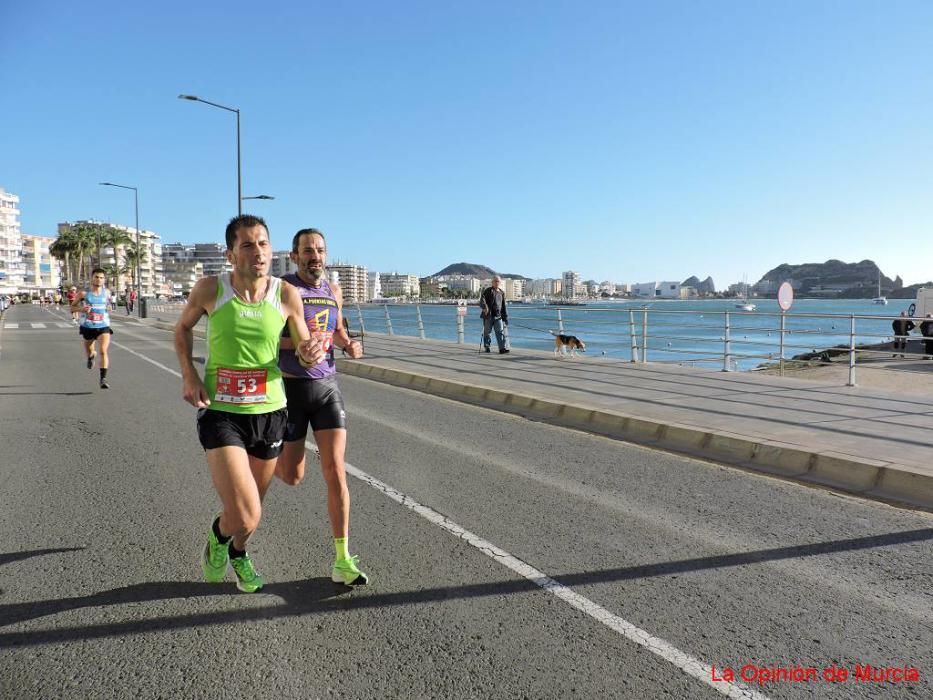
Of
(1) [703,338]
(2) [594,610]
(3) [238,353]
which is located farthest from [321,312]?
(1) [703,338]

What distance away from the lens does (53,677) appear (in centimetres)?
277

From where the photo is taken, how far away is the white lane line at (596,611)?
273cm

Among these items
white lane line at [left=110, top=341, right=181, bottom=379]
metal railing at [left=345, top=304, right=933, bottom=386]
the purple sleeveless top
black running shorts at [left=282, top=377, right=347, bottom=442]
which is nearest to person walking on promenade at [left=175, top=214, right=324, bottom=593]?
black running shorts at [left=282, top=377, right=347, bottom=442]

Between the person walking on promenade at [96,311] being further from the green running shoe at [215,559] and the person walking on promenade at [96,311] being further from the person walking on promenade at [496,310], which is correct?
the green running shoe at [215,559]

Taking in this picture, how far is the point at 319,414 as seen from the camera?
3764 mm

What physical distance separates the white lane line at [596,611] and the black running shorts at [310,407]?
50.2 inches

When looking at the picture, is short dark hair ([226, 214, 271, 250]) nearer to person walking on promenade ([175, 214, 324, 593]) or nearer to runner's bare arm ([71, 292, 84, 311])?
person walking on promenade ([175, 214, 324, 593])

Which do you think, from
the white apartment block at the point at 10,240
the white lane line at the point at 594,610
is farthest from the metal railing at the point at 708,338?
the white apartment block at the point at 10,240

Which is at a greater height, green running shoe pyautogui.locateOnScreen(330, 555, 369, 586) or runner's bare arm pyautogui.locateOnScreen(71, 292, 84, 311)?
runner's bare arm pyautogui.locateOnScreen(71, 292, 84, 311)

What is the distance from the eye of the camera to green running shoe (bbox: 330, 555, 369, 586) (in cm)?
364

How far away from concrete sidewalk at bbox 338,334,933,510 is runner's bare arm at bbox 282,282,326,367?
469 centimetres

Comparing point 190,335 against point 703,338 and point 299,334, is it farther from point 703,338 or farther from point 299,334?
point 703,338

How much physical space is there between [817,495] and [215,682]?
4.76 m

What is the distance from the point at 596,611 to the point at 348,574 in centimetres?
131
